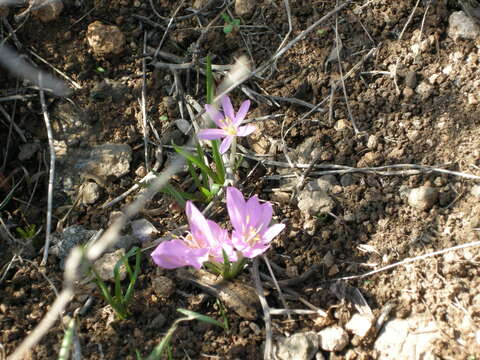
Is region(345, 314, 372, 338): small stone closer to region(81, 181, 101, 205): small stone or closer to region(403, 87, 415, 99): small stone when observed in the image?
region(403, 87, 415, 99): small stone

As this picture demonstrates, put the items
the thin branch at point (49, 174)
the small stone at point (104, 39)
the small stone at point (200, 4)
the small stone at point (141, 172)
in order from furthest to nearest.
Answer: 1. the small stone at point (200, 4)
2. the small stone at point (104, 39)
3. the small stone at point (141, 172)
4. the thin branch at point (49, 174)

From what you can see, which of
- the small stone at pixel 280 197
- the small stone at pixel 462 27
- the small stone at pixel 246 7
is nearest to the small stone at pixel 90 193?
the small stone at pixel 280 197

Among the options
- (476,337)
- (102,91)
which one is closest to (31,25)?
(102,91)

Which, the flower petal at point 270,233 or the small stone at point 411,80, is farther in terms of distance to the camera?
the small stone at point 411,80

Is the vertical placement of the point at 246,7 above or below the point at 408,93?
above

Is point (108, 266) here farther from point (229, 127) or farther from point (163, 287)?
point (229, 127)

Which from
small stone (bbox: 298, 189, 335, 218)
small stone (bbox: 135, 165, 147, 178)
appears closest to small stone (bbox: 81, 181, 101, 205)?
small stone (bbox: 135, 165, 147, 178)

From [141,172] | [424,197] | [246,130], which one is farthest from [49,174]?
[424,197]

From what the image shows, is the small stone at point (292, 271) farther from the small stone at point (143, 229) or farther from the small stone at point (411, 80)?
the small stone at point (411, 80)
